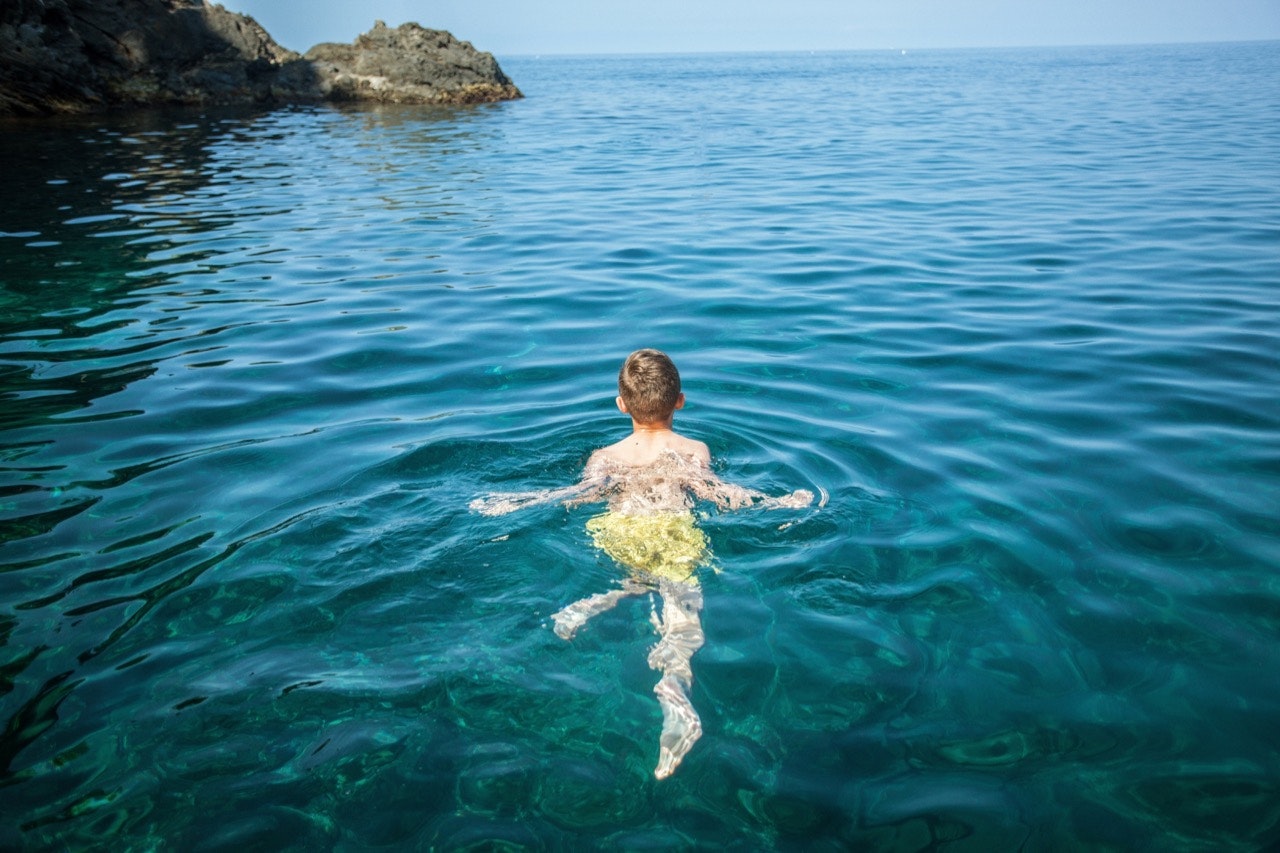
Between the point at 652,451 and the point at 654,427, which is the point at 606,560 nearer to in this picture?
the point at 652,451

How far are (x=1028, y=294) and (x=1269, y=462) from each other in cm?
393

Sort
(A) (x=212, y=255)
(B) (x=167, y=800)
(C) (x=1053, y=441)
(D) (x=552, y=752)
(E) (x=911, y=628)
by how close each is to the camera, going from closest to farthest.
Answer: (B) (x=167, y=800)
(D) (x=552, y=752)
(E) (x=911, y=628)
(C) (x=1053, y=441)
(A) (x=212, y=255)

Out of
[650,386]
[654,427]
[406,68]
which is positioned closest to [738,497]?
[654,427]

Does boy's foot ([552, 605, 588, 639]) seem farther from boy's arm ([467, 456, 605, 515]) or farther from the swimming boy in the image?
boy's arm ([467, 456, 605, 515])

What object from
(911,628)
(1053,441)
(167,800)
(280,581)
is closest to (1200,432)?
(1053,441)

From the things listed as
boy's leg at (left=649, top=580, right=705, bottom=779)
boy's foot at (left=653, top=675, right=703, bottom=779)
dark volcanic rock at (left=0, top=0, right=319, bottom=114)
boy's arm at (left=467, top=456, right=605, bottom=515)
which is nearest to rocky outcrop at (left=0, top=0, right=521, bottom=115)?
dark volcanic rock at (left=0, top=0, right=319, bottom=114)

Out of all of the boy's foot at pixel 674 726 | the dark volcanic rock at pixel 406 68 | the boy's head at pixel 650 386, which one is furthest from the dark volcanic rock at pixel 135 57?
the boy's foot at pixel 674 726

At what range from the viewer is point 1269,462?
18.0 ft

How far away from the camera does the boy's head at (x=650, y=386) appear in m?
5.00

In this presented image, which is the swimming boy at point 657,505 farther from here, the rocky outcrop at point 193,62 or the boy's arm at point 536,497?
the rocky outcrop at point 193,62

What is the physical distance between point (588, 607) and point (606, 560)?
0.42 metres

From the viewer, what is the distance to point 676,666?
12.4 ft

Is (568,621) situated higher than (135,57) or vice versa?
(135,57)

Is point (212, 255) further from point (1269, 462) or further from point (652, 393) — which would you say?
point (1269, 462)
